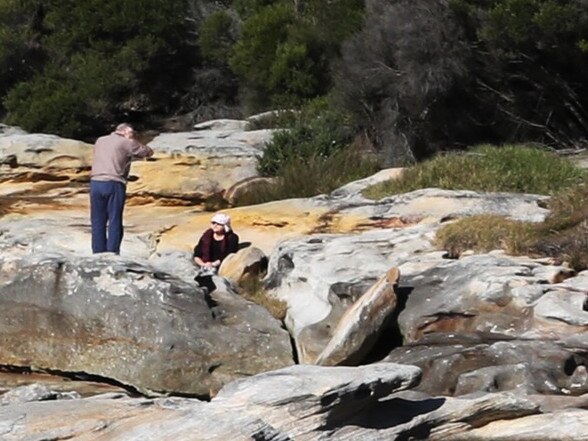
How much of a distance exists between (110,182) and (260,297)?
186cm

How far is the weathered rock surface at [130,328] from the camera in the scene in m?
11.8

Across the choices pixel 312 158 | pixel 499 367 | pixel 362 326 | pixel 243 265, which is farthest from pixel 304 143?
pixel 499 367

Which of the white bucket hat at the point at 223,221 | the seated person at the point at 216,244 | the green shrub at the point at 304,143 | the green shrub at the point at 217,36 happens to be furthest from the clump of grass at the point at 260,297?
the green shrub at the point at 217,36

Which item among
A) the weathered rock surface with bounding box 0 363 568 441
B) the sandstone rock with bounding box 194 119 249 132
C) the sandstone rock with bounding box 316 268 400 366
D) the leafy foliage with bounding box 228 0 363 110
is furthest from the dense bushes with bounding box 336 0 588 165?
the weathered rock surface with bounding box 0 363 568 441

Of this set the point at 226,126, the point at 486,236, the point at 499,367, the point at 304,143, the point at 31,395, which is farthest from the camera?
the point at 226,126

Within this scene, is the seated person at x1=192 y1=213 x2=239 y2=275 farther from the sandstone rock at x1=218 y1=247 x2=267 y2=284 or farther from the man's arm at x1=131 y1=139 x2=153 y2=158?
the man's arm at x1=131 y1=139 x2=153 y2=158

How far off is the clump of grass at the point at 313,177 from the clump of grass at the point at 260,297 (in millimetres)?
3304

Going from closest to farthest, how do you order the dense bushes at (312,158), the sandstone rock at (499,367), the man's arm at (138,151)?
the sandstone rock at (499,367), the man's arm at (138,151), the dense bushes at (312,158)

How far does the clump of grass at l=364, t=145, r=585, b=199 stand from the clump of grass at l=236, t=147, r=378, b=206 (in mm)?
1408

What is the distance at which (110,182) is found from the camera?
43.1 feet

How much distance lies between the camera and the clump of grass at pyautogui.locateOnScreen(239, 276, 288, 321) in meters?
12.6

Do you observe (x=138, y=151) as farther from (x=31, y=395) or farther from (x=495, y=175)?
(x=495, y=175)

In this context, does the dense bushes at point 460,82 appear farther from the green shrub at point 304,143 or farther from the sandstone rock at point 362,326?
the sandstone rock at point 362,326

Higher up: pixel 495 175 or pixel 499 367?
pixel 495 175
